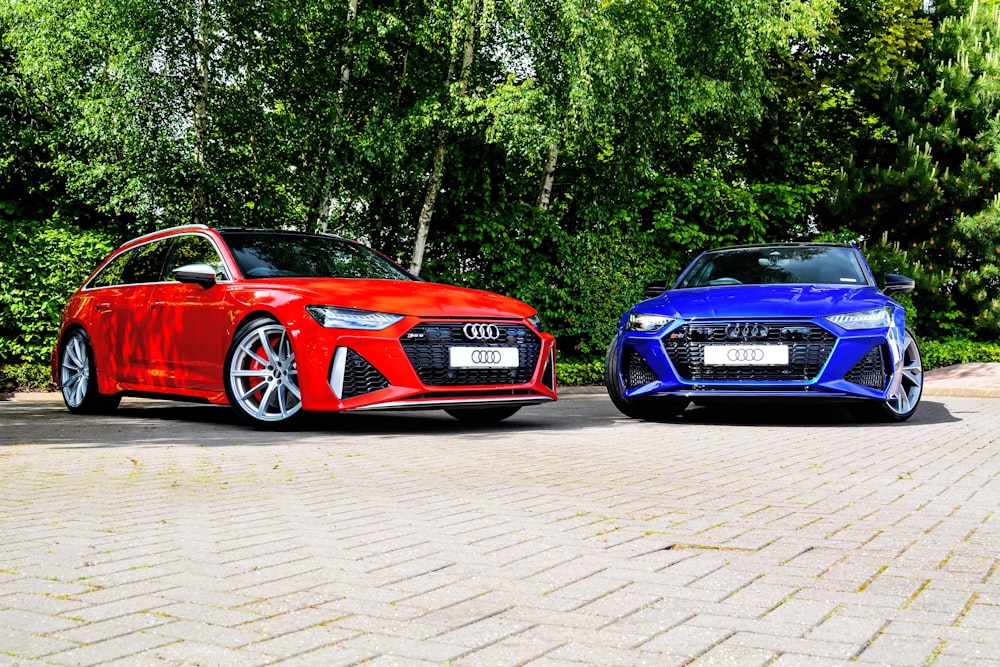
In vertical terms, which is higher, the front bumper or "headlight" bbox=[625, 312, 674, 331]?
"headlight" bbox=[625, 312, 674, 331]

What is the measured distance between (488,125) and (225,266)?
644 centimetres

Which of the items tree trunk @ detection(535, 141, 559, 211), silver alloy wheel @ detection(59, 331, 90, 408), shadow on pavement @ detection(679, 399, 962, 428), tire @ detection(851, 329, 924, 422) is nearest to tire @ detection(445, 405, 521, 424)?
shadow on pavement @ detection(679, 399, 962, 428)

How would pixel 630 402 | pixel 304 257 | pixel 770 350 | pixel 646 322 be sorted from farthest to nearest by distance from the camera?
1. pixel 630 402
2. pixel 646 322
3. pixel 304 257
4. pixel 770 350

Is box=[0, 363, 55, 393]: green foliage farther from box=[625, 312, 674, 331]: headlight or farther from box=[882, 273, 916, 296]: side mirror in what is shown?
box=[882, 273, 916, 296]: side mirror

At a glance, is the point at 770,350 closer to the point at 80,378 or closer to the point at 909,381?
the point at 909,381

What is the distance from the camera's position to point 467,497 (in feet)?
17.4

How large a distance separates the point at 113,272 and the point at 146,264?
24.7 inches

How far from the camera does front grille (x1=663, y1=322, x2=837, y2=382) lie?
348 inches

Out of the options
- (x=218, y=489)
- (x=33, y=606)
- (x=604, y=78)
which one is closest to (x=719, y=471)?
(x=218, y=489)

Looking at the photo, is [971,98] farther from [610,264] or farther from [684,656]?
[684,656]

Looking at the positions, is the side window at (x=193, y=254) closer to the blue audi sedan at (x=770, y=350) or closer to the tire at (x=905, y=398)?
the blue audi sedan at (x=770, y=350)

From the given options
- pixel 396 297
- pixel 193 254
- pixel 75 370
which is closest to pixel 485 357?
pixel 396 297

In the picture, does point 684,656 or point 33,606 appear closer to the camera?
point 684,656

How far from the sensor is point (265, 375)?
8.38 meters
